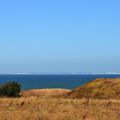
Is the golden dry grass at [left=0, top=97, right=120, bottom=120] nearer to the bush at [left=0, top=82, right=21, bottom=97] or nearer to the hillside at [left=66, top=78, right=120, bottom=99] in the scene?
the hillside at [left=66, top=78, right=120, bottom=99]

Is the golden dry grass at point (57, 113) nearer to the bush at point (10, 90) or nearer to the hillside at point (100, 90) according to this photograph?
the hillside at point (100, 90)

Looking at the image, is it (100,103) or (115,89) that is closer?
(100,103)

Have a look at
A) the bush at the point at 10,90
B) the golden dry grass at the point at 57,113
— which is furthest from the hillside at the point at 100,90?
the golden dry grass at the point at 57,113

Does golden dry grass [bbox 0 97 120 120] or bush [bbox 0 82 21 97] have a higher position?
bush [bbox 0 82 21 97]

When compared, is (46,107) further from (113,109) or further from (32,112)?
(113,109)

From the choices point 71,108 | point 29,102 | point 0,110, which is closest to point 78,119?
point 71,108

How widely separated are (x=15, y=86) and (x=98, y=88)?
40.6 ft

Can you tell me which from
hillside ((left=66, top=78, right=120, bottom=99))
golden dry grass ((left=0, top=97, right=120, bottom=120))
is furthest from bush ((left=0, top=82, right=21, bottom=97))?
golden dry grass ((left=0, top=97, right=120, bottom=120))

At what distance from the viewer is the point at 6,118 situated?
21.5m

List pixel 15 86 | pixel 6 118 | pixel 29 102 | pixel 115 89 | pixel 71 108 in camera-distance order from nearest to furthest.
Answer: pixel 6 118
pixel 71 108
pixel 29 102
pixel 115 89
pixel 15 86

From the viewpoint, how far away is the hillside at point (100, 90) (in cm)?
4541

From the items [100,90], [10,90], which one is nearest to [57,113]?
[100,90]

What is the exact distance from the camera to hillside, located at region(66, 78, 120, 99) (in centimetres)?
4541

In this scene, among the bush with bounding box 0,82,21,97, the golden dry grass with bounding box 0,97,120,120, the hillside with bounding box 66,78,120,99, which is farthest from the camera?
the bush with bounding box 0,82,21,97
